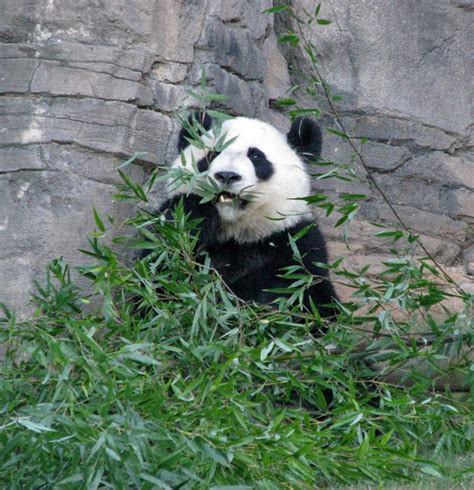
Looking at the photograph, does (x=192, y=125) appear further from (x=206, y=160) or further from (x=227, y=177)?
(x=227, y=177)

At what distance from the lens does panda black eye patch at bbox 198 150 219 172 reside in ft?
18.4

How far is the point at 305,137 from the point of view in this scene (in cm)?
614

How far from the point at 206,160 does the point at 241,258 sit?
636mm

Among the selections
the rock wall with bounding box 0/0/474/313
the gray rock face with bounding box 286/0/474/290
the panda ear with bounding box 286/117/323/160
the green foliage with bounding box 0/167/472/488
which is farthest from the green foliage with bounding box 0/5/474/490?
the gray rock face with bounding box 286/0/474/290

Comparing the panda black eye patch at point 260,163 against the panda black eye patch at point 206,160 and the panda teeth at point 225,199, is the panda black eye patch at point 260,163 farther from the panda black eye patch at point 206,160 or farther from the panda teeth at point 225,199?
the panda teeth at point 225,199

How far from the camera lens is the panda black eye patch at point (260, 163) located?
5.80m

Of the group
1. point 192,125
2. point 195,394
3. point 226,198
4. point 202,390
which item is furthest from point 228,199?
point 202,390

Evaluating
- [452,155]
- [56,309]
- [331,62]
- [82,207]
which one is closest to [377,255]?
[452,155]

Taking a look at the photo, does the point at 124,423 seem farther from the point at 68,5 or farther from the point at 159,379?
the point at 68,5

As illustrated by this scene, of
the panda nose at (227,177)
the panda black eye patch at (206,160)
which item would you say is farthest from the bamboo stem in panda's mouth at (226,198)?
the panda black eye patch at (206,160)

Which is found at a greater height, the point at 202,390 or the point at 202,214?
the point at 202,390

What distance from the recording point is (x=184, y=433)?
147 inches

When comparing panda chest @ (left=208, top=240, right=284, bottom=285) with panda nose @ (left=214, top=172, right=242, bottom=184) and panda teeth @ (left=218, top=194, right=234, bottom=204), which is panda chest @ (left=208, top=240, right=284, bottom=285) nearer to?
panda teeth @ (left=218, top=194, right=234, bottom=204)

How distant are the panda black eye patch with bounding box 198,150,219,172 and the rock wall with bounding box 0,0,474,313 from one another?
414 millimetres
